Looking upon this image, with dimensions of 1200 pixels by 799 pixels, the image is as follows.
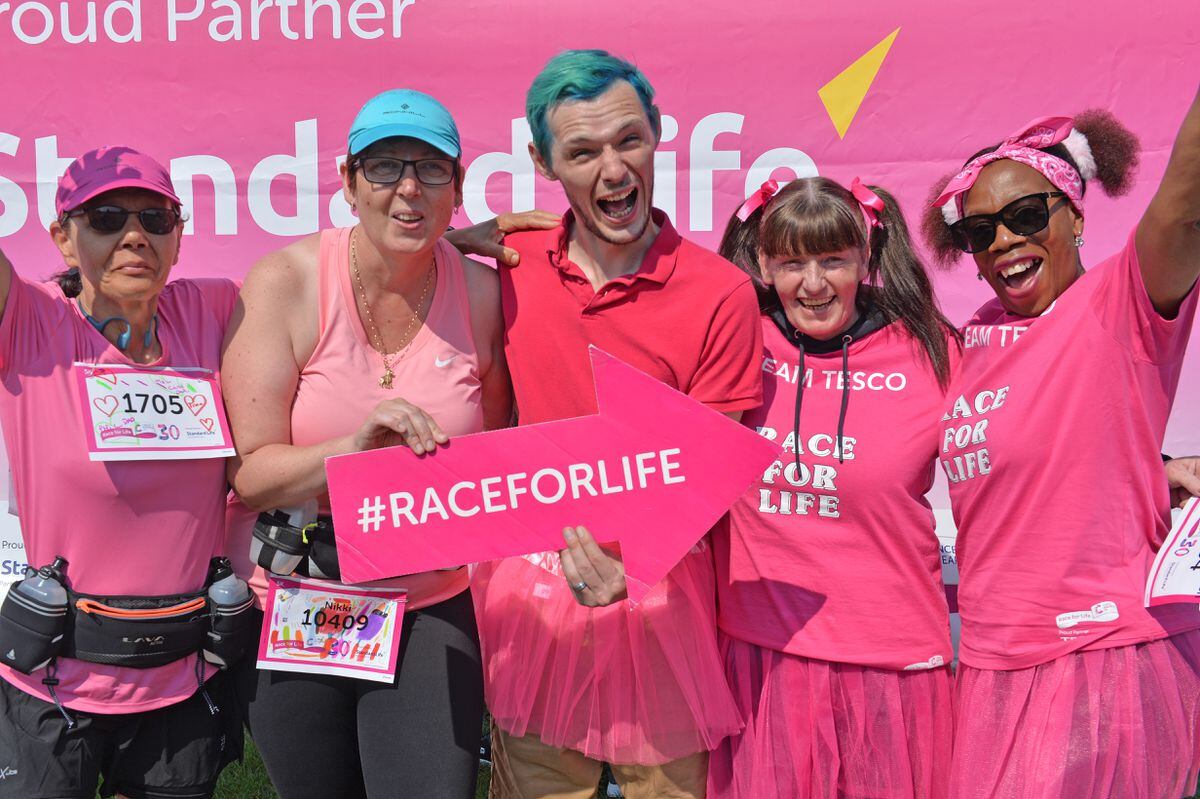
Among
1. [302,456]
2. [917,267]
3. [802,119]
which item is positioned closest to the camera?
[302,456]

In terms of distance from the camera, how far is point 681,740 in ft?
7.47

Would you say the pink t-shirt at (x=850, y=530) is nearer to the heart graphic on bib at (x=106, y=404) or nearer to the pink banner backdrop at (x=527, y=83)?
the heart graphic on bib at (x=106, y=404)

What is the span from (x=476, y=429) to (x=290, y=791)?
0.88 meters

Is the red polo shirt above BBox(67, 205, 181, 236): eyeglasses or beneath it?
beneath

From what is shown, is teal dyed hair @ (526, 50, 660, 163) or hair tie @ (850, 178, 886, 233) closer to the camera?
teal dyed hair @ (526, 50, 660, 163)

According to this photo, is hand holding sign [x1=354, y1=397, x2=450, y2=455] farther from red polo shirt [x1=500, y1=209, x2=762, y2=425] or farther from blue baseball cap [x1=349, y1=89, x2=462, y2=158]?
blue baseball cap [x1=349, y1=89, x2=462, y2=158]

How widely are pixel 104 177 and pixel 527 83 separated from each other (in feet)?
6.40

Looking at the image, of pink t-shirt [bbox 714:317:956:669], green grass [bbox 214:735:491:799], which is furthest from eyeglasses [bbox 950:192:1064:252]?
green grass [bbox 214:735:491:799]

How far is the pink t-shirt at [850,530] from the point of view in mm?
2273

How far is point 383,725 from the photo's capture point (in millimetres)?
2172

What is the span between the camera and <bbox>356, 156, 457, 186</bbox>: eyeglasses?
2064 millimetres

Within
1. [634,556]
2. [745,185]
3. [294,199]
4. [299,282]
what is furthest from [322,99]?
[634,556]

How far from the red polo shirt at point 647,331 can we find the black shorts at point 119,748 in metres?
0.99

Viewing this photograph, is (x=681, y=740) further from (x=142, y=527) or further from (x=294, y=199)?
(x=294, y=199)
